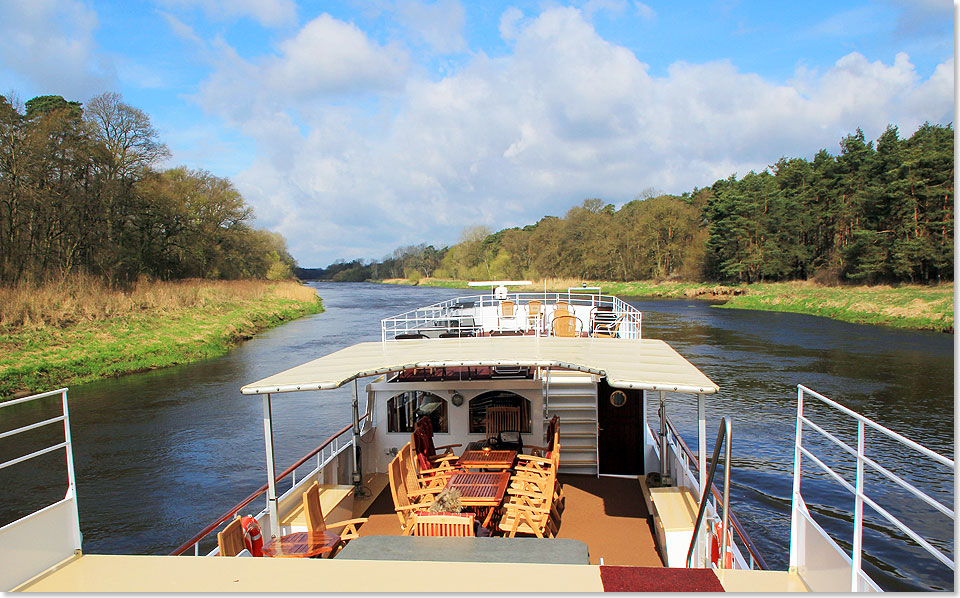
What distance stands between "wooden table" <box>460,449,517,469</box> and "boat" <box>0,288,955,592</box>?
28 mm

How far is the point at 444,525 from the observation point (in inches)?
194

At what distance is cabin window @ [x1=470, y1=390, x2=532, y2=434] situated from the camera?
873 centimetres

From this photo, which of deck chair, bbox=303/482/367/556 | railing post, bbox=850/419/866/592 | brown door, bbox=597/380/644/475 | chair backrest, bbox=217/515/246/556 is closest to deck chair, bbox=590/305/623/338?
brown door, bbox=597/380/644/475

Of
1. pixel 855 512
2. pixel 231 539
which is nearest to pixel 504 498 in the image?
pixel 231 539

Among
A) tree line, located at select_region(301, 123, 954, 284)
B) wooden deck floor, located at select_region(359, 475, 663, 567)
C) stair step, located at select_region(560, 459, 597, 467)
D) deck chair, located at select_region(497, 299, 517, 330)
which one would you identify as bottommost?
wooden deck floor, located at select_region(359, 475, 663, 567)

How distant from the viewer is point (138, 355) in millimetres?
23656

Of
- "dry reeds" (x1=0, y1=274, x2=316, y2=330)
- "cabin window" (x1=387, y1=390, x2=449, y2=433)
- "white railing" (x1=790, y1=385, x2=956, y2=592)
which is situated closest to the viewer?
"white railing" (x1=790, y1=385, x2=956, y2=592)

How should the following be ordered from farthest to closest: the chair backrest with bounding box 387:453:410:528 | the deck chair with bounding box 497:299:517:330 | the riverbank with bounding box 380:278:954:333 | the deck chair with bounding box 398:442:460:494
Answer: the riverbank with bounding box 380:278:954:333 < the deck chair with bounding box 497:299:517:330 < the deck chair with bounding box 398:442:460:494 < the chair backrest with bounding box 387:453:410:528

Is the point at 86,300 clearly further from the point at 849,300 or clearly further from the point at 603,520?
the point at 849,300

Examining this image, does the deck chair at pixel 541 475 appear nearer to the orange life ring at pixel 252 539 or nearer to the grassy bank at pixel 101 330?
the orange life ring at pixel 252 539

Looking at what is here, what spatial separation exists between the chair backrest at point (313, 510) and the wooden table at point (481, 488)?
1.37 metres

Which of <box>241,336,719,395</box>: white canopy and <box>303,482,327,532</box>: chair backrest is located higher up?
<box>241,336,719,395</box>: white canopy

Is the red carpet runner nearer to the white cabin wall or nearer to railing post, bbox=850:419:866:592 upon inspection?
railing post, bbox=850:419:866:592

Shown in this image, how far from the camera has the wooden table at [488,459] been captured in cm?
726
